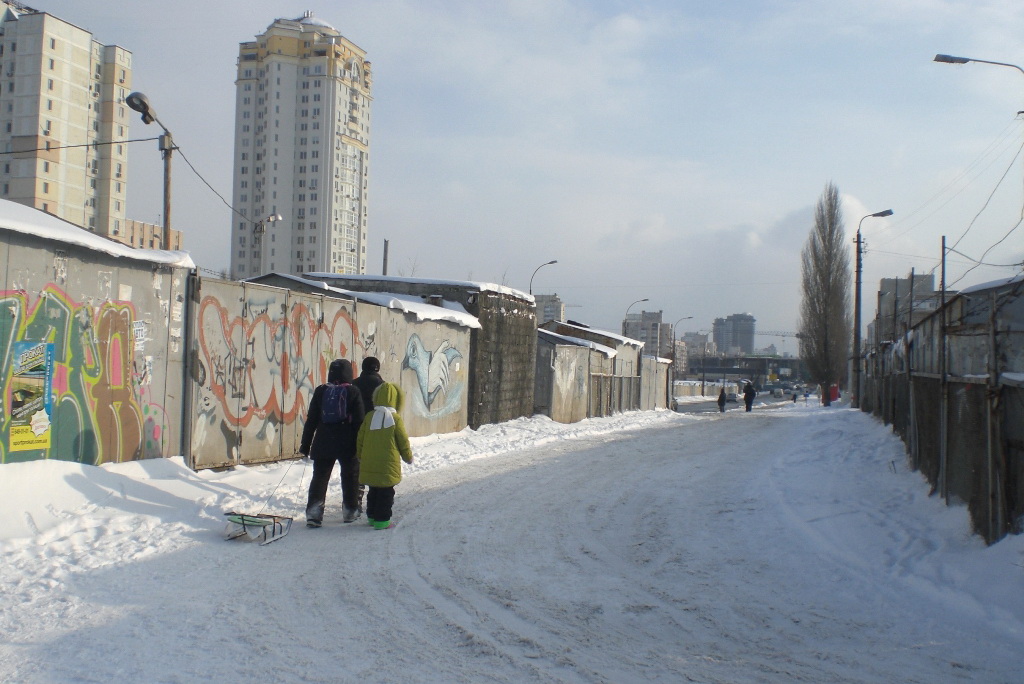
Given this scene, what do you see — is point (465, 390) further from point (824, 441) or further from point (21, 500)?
point (21, 500)

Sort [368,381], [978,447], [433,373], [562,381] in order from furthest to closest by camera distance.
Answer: [562,381] < [433,373] < [368,381] < [978,447]

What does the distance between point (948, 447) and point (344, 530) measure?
21.5 feet

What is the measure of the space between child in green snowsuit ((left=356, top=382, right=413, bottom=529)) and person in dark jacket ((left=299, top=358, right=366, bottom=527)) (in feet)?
0.49

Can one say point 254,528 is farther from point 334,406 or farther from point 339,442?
point 334,406

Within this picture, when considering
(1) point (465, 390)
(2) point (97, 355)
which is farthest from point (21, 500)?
(1) point (465, 390)

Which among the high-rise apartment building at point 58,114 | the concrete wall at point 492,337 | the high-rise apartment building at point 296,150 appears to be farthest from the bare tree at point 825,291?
the high-rise apartment building at point 296,150

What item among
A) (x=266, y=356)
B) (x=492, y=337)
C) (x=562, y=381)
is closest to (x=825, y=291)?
(x=562, y=381)

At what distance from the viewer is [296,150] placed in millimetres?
114438

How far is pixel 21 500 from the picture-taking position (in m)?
7.19

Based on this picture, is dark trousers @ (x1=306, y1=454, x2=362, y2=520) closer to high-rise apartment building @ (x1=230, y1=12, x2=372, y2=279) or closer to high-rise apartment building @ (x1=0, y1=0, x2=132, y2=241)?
high-rise apartment building @ (x1=0, y1=0, x2=132, y2=241)

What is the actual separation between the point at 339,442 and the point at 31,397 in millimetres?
3041

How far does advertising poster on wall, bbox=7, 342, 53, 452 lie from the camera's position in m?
7.66

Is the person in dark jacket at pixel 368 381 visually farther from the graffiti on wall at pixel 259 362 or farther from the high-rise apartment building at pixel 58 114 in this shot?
the high-rise apartment building at pixel 58 114

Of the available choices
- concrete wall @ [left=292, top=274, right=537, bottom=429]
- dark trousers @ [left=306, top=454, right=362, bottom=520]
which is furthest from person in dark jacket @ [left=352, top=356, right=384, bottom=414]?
concrete wall @ [left=292, top=274, right=537, bottom=429]
